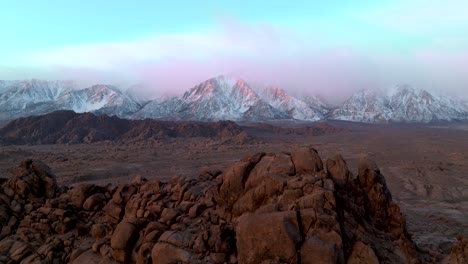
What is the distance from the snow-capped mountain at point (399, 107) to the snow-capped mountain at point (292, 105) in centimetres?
533

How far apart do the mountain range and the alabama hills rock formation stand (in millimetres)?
101147

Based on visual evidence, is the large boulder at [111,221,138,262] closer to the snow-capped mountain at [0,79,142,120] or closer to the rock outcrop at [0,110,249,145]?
the rock outcrop at [0,110,249,145]

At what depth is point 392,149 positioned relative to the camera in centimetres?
4950

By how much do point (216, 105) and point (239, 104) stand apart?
7.97 metres

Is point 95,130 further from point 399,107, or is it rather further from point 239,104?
point 399,107

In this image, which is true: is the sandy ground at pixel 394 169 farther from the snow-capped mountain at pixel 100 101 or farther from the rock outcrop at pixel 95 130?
the snow-capped mountain at pixel 100 101

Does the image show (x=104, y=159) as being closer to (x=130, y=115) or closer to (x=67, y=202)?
(x=67, y=202)

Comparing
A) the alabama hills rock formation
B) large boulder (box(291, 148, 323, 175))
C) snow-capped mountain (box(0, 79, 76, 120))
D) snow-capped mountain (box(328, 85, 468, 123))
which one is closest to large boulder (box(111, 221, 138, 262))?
the alabama hills rock formation

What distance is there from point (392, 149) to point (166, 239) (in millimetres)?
46533

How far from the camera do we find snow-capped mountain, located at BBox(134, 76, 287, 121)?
117488mm

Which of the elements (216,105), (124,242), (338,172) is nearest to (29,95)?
(216,105)

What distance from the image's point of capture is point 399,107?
12331cm

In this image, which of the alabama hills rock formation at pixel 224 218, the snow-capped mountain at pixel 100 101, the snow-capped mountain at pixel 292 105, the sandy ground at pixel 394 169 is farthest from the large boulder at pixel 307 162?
the snow-capped mountain at pixel 100 101

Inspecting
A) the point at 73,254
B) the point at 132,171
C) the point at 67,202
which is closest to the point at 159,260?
the point at 73,254
